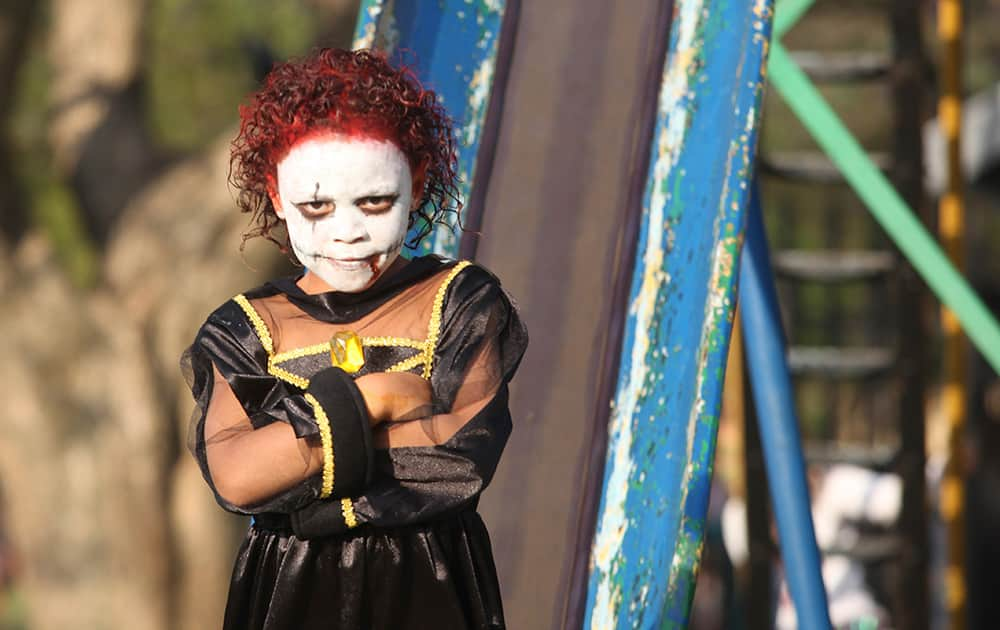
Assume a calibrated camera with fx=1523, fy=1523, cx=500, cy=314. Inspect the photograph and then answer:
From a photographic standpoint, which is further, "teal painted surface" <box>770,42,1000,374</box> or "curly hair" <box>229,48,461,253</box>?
"teal painted surface" <box>770,42,1000,374</box>

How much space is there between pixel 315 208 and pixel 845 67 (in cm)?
375

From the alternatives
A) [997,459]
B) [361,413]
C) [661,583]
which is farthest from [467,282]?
[997,459]

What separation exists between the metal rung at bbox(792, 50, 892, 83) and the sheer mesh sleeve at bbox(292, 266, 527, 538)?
3624 mm

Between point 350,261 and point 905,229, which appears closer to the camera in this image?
point 350,261

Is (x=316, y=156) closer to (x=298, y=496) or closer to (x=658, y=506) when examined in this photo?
(x=298, y=496)

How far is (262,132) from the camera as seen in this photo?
1.78 metres

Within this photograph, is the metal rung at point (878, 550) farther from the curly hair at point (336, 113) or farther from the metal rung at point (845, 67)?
the curly hair at point (336, 113)

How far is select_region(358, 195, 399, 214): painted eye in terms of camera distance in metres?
1.75

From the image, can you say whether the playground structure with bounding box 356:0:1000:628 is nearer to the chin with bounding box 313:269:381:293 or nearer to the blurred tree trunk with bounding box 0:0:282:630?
the chin with bounding box 313:269:381:293

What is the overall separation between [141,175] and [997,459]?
4394mm

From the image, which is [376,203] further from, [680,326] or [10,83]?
[10,83]

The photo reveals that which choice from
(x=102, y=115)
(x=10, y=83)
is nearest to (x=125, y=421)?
(x=102, y=115)

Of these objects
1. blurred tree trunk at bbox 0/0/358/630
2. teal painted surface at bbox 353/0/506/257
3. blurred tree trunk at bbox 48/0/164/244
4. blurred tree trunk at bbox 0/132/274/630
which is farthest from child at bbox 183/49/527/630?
blurred tree trunk at bbox 48/0/164/244

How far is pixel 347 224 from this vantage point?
175 centimetres
